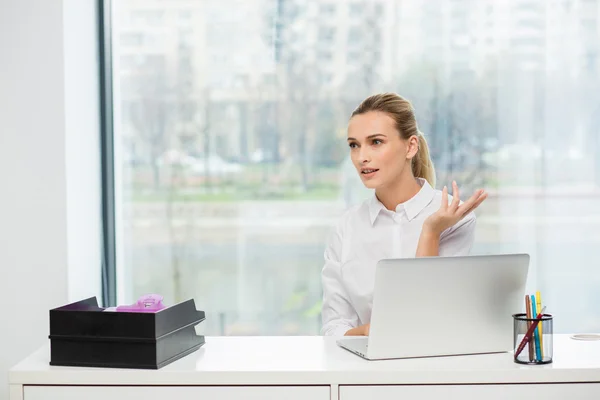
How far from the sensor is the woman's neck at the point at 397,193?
2584 millimetres

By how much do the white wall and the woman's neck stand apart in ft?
4.58

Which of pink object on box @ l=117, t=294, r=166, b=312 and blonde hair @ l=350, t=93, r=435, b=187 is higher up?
blonde hair @ l=350, t=93, r=435, b=187

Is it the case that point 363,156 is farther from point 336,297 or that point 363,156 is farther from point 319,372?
point 319,372

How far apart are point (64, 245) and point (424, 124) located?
1718 millimetres

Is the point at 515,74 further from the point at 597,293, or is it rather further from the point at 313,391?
the point at 313,391

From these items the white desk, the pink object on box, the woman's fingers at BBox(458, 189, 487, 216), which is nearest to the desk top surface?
the white desk

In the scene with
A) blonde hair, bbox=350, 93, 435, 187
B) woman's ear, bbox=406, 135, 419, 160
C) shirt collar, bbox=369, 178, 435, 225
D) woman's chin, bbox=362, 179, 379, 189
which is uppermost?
blonde hair, bbox=350, 93, 435, 187

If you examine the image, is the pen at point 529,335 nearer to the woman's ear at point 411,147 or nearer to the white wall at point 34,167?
the woman's ear at point 411,147

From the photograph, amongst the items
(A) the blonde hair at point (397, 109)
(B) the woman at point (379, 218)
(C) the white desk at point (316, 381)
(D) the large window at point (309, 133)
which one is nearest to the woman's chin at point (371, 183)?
(B) the woman at point (379, 218)

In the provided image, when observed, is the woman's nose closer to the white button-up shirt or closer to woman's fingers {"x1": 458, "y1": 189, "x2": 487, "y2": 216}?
the white button-up shirt

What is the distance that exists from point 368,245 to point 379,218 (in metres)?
0.10

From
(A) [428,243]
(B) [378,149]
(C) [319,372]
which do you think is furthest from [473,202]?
(C) [319,372]

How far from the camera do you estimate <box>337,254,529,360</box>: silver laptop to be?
68.0 inches

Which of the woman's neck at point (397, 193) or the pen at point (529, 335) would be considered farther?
the woman's neck at point (397, 193)
